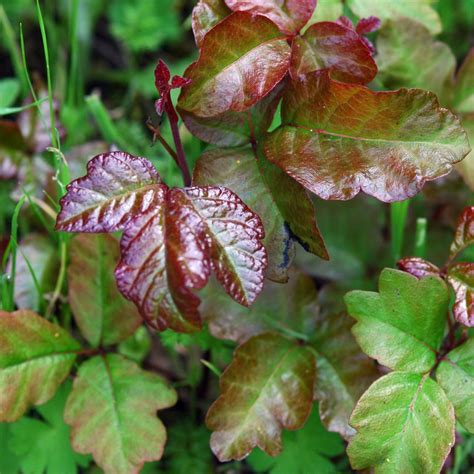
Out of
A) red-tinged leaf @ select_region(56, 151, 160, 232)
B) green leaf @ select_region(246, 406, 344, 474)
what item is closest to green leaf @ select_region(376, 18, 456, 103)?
red-tinged leaf @ select_region(56, 151, 160, 232)

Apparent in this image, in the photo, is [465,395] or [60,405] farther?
[60,405]

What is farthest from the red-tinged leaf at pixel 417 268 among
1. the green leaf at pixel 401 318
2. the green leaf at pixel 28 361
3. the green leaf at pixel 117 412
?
the green leaf at pixel 28 361

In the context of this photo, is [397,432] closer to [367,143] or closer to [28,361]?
[367,143]

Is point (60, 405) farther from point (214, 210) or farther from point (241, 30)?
point (241, 30)

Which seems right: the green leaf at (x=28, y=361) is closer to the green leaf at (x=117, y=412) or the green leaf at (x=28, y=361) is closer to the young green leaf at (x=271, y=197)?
the green leaf at (x=117, y=412)

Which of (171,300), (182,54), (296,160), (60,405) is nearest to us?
(171,300)

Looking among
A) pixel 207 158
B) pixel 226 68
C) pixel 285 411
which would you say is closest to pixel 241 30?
pixel 226 68

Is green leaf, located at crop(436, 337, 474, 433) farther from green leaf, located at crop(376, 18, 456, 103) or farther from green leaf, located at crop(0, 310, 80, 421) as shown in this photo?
green leaf, located at crop(0, 310, 80, 421)
